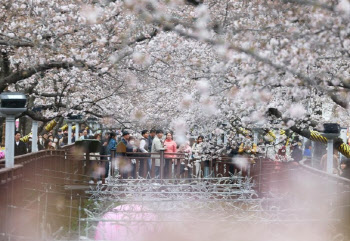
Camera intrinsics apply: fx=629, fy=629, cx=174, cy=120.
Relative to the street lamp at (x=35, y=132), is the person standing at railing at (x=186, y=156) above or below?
below

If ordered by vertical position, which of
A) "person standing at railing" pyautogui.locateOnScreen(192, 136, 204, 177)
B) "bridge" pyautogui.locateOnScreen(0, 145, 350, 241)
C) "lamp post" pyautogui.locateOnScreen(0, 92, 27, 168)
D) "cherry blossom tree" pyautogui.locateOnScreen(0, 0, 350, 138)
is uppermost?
"cherry blossom tree" pyautogui.locateOnScreen(0, 0, 350, 138)

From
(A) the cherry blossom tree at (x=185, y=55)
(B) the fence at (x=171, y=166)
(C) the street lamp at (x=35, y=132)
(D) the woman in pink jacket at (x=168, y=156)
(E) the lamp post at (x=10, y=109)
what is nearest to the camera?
(A) the cherry blossom tree at (x=185, y=55)

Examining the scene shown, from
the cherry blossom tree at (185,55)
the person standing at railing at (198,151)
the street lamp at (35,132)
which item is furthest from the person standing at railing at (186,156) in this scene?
the street lamp at (35,132)

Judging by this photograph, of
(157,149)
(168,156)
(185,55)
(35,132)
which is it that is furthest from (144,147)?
(185,55)

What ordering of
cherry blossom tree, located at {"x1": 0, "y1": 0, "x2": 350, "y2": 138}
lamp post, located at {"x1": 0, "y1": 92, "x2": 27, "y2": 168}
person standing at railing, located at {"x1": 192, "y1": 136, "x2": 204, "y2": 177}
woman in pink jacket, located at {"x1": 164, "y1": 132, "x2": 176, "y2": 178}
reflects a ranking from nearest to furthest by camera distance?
cherry blossom tree, located at {"x1": 0, "y1": 0, "x2": 350, "y2": 138} → lamp post, located at {"x1": 0, "y1": 92, "x2": 27, "y2": 168} → person standing at railing, located at {"x1": 192, "y1": 136, "x2": 204, "y2": 177} → woman in pink jacket, located at {"x1": 164, "y1": 132, "x2": 176, "y2": 178}

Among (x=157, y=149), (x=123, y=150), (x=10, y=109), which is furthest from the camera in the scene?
(x=157, y=149)

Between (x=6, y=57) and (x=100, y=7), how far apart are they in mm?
2684

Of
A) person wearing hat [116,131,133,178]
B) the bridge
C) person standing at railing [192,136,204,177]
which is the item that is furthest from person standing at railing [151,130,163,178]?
the bridge

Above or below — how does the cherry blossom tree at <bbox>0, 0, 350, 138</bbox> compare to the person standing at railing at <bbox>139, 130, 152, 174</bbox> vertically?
above

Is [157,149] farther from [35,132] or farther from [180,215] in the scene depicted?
[180,215]

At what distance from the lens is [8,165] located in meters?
9.48

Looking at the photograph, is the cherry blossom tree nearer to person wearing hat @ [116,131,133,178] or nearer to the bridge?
person wearing hat @ [116,131,133,178]

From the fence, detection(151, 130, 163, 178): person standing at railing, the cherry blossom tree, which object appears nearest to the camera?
the cherry blossom tree

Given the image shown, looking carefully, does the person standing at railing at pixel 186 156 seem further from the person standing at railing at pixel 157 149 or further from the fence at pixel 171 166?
the person standing at railing at pixel 157 149
